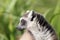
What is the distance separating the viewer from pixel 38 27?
933 millimetres

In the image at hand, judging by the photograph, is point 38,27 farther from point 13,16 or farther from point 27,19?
point 13,16

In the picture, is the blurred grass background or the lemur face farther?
the blurred grass background

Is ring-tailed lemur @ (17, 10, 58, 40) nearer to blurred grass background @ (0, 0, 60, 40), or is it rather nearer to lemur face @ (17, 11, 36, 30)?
lemur face @ (17, 11, 36, 30)

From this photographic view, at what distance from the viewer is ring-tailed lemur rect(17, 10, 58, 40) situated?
3.01 ft

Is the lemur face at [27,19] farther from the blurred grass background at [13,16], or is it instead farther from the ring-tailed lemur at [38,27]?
the blurred grass background at [13,16]

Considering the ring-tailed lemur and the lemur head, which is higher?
the lemur head

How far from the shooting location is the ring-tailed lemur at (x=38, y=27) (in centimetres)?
92

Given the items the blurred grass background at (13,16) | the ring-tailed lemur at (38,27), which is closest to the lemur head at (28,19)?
the ring-tailed lemur at (38,27)

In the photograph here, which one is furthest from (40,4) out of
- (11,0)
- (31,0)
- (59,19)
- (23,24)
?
(23,24)

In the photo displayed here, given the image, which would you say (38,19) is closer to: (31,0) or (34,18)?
(34,18)

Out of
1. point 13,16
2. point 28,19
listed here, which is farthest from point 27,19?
point 13,16

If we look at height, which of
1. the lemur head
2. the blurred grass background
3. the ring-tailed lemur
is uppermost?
the blurred grass background

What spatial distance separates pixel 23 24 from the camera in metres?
0.97

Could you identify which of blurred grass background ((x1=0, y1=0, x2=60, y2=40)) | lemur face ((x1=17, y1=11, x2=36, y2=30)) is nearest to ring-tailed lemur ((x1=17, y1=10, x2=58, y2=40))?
lemur face ((x1=17, y1=11, x2=36, y2=30))
